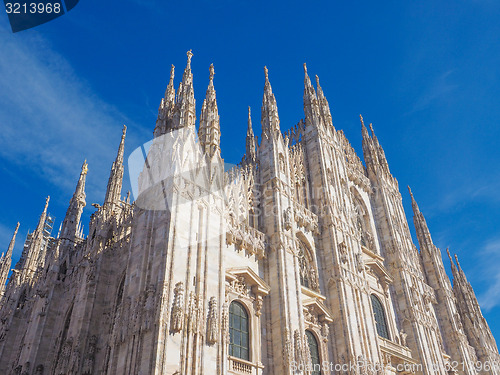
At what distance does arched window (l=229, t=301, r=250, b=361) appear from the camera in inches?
746

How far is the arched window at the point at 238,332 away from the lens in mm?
18938

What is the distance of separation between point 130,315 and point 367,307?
14.3 metres

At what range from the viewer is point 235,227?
22141 millimetres

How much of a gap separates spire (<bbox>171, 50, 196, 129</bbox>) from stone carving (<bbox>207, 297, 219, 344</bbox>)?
872 centimetres

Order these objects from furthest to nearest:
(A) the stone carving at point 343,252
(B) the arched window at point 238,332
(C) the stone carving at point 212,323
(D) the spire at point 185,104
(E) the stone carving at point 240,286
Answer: (A) the stone carving at point 343,252 → (D) the spire at point 185,104 → (E) the stone carving at point 240,286 → (B) the arched window at point 238,332 → (C) the stone carving at point 212,323

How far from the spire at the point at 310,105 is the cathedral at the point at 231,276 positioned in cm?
11

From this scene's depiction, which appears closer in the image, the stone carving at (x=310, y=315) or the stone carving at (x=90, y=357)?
the stone carving at (x=90, y=357)

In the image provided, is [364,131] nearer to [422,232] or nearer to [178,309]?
[422,232]

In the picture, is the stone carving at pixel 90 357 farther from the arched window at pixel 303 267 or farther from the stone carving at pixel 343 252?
the stone carving at pixel 343 252

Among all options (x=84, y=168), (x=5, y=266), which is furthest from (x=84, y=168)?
(x=5, y=266)

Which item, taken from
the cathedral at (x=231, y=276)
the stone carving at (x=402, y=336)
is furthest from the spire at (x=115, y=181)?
the stone carving at (x=402, y=336)

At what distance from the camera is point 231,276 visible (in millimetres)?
20219

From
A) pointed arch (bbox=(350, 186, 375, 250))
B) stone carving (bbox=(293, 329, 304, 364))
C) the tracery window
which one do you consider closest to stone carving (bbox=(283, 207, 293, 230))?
the tracery window

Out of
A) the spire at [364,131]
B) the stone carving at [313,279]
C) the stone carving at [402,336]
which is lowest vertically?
the stone carving at [402,336]
